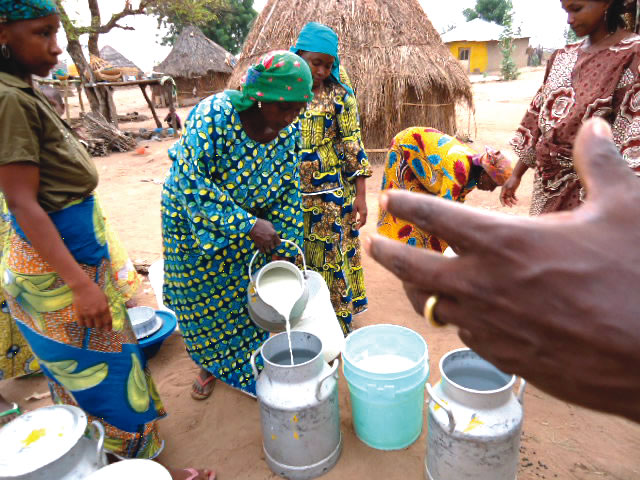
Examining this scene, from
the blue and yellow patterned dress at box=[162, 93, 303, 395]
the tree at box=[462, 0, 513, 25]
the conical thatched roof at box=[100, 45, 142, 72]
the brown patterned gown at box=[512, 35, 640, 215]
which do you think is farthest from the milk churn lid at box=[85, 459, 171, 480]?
the tree at box=[462, 0, 513, 25]

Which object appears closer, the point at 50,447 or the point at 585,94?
the point at 50,447

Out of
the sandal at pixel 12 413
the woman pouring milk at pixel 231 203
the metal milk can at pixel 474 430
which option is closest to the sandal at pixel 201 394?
the woman pouring milk at pixel 231 203

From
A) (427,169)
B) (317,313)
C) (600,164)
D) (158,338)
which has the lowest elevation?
(158,338)

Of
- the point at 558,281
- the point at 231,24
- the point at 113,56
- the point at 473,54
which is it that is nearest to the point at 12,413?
the point at 558,281

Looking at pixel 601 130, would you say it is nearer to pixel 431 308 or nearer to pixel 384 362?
pixel 431 308

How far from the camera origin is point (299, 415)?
5.91 ft

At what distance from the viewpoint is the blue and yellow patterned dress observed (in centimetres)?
180

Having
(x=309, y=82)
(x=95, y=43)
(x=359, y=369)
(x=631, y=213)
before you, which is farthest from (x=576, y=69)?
(x=95, y=43)

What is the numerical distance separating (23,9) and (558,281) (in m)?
1.53

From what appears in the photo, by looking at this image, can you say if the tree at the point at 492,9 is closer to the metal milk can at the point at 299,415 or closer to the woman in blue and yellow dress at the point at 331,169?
the woman in blue and yellow dress at the point at 331,169

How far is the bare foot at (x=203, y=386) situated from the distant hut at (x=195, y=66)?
60.0 feet

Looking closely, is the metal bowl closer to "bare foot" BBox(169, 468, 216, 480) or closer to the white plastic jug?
"bare foot" BBox(169, 468, 216, 480)

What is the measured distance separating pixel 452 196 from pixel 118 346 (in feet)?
6.54

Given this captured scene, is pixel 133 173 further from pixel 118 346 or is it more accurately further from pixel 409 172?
pixel 118 346
